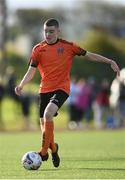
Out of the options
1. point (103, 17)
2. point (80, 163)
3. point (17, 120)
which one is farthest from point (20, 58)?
point (80, 163)

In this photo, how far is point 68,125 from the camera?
35125 mm

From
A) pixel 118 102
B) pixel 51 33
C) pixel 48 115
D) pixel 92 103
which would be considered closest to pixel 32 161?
pixel 48 115

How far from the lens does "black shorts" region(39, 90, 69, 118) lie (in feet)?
46.3

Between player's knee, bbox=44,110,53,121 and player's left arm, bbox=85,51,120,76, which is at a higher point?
player's left arm, bbox=85,51,120,76

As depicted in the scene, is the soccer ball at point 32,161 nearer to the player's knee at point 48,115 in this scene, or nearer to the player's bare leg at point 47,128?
the player's bare leg at point 47,128

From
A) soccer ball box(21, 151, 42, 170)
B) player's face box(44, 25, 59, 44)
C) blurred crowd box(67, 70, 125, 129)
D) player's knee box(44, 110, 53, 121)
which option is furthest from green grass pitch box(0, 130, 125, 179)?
blurred crowd box(67, 70, 125, 129)

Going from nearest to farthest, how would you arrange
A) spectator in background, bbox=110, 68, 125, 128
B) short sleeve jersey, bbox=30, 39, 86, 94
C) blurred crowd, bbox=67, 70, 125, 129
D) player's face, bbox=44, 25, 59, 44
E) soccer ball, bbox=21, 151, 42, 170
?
soccer ball, bbox=21, 151, 42, 170 < player's face, bbox=44, 25, 59, 44 < short sleeve jersey, bbox=30, 39, 86, 94 < spectator in background, bbox=110, 68, 125, 128 < blurred crowd, bbox=67, 70, 125, 129

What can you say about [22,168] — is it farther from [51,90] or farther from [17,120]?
[17,120]

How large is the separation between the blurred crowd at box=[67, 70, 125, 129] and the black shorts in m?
18.8

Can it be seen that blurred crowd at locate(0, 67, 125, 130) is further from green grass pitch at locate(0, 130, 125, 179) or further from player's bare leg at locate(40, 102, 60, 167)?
player's bare leg at locate(40, 102, 60, 167)

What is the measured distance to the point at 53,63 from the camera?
14.3 metres

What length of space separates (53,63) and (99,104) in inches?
789

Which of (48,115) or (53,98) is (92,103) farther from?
(48,115)

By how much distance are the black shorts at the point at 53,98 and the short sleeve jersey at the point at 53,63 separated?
0.07 m
